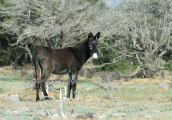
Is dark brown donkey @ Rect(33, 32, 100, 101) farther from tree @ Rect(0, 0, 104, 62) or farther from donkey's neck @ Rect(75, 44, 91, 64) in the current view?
tree @ Rect(0, 0, 104, 62)

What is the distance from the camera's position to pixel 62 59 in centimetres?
1062

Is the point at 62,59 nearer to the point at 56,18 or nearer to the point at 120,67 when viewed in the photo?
the point at 56,18

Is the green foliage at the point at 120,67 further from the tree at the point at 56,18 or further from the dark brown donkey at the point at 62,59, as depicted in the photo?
the dark brown donkey at the point at 62,59

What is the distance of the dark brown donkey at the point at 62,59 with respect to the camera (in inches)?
404

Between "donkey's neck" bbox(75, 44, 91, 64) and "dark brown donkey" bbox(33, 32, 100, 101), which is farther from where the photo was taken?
"donkey's neck" bbox(75, 44, 91, 64)

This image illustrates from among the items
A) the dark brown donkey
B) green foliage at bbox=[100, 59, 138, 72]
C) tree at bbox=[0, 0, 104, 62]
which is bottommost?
green foliage at bbox=[100, 59, 138, 72]

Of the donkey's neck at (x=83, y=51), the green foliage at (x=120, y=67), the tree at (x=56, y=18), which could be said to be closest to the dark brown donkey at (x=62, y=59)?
the donkey's neck at (x=83, y=51)

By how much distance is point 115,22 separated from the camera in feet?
78.1

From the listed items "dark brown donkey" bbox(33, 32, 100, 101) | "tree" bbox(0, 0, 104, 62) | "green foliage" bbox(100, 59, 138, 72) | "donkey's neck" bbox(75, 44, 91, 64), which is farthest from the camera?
"green foliage" bbox(100, 59, 138, 72)

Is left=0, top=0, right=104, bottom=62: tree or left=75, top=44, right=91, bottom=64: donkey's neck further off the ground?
left=0, top=0, right=104, bottom=62: tree

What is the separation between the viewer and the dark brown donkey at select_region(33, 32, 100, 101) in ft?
33.7

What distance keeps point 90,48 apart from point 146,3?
15.7 metres

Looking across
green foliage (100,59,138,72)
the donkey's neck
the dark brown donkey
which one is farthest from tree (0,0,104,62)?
the dark brown donkey

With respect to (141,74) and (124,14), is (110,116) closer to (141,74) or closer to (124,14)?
(124,14)
